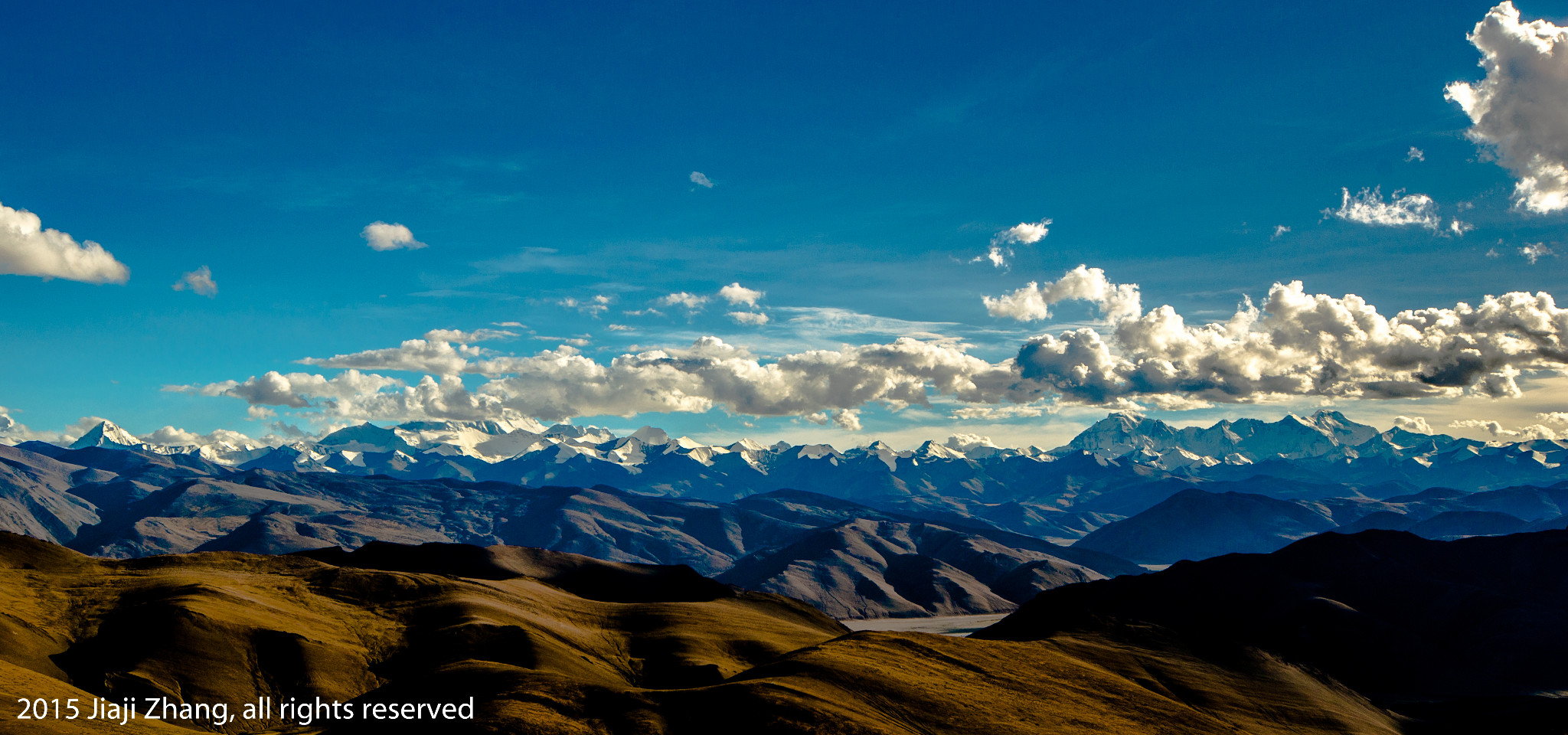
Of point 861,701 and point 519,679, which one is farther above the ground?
point 519,679

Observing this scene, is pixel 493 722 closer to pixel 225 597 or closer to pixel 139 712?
pixel 139 712

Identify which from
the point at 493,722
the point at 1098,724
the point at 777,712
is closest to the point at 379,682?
the point at 493,722

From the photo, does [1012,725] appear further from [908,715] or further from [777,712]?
[777,712]

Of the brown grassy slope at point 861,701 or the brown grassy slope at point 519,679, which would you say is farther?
the brown grassy slope at point 519,679

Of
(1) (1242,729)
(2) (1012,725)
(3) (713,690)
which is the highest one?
(3) (713,690)

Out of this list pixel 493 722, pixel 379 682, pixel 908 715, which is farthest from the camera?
pixel 379 682

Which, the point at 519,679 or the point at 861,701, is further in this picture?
the point at 861,701

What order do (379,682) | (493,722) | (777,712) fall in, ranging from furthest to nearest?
(379,682)
(777,712)
(493,722)

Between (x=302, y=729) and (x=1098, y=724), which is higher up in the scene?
(x=302, y=729)

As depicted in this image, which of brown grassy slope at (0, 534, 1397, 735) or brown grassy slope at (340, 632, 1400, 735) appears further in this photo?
brown grassy slope at (0, 534, 1397, 735)

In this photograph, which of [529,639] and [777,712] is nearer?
[777,712]

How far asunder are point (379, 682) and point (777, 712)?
87845mm

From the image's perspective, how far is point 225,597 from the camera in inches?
7603

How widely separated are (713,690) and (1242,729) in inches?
4496
